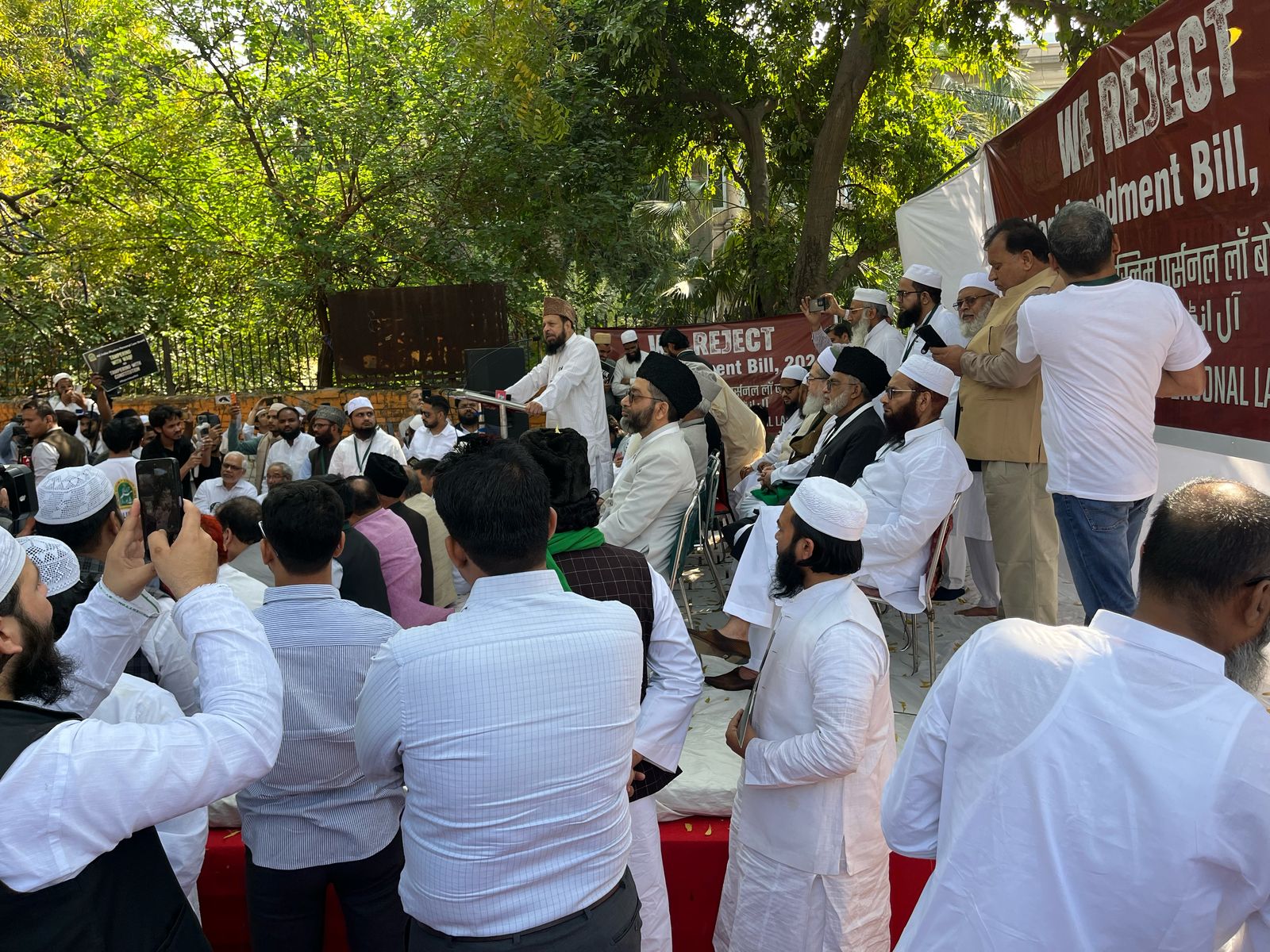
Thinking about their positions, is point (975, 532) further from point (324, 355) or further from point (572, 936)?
point (324, 355)

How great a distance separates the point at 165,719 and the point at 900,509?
306 centimetres

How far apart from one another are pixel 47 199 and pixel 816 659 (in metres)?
15.5

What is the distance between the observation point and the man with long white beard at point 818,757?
2.59 m

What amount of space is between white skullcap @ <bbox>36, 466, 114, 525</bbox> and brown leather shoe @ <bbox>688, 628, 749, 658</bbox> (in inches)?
109

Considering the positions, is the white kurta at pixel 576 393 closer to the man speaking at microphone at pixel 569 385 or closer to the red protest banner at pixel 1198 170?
the man speaking at microphone at pixel 569 385

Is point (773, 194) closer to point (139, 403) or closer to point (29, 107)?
point (139, 403)

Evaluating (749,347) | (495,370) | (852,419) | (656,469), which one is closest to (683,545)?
(656,469)

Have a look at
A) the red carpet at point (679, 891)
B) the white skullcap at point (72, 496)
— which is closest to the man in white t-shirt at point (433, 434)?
the red carpet at point (679, 891)

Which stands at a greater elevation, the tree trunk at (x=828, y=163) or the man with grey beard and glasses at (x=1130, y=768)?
the tree trunk at (x=828, y=163)

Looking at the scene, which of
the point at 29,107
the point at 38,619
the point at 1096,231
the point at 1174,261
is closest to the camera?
→ the point at 38,619

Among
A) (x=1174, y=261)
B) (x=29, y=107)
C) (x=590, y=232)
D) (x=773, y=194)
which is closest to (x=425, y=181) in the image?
(x=590, y=232)

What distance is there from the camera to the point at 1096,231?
3.43 m

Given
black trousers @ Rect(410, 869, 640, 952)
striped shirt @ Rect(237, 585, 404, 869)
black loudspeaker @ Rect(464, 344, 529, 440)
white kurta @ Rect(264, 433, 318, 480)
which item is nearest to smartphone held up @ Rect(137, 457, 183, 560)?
striped shirt @ Rect(237, 585, 404, 869)

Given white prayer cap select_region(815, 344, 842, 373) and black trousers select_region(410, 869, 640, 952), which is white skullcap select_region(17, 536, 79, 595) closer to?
black trousers select_region(410, 869, 640, 952)
